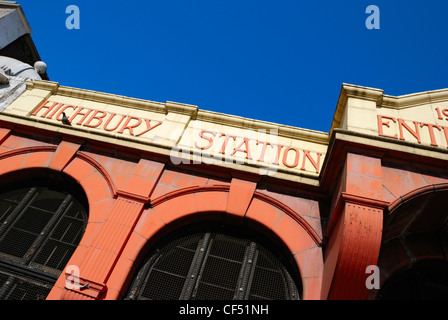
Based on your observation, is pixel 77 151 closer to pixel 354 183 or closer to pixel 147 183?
pixel 147 183

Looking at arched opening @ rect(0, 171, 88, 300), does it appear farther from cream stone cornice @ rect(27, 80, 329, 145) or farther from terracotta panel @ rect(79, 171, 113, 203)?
cream stone cornice @ rect(27, 80, 329, 145)

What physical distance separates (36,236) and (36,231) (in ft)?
0.33

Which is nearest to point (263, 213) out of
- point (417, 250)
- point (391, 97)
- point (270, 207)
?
point (270, 207)

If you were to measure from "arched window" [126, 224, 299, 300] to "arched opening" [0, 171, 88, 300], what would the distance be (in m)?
1.42

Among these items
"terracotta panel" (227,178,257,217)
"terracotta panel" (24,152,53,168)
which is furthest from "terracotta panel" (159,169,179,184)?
"terracotta panel" (24,152,53,168)

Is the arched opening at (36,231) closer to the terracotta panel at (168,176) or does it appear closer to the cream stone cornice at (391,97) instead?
the terracotta panel at (168,176)

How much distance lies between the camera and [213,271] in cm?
532

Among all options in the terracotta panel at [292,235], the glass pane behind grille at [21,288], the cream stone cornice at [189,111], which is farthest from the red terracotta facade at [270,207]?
the cream stone cornice at [189,111]

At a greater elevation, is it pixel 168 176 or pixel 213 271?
pixel 168 176

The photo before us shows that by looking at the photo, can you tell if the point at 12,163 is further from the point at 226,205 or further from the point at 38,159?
the point at 226,205
